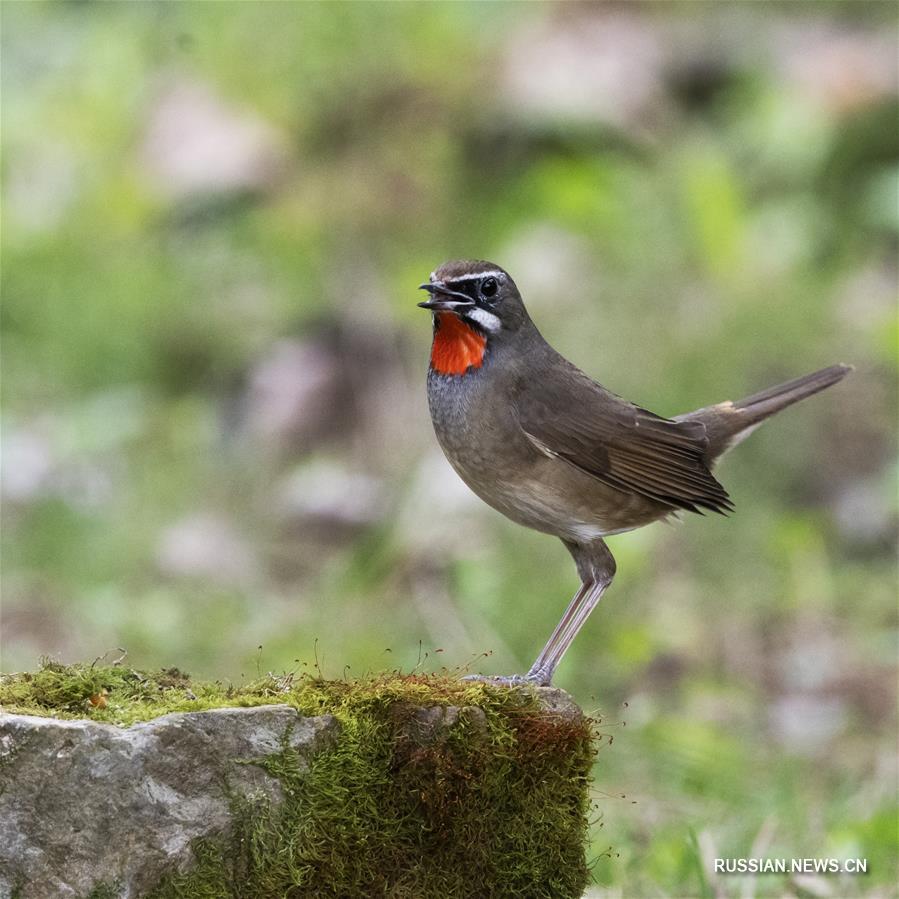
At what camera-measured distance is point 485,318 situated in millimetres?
5055

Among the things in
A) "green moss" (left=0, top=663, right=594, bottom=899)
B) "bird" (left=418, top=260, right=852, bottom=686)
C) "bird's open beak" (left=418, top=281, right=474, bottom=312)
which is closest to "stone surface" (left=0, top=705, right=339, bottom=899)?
"green moss" (left=0, top=663, right=594, bottom=899)

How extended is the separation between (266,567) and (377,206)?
3718mm

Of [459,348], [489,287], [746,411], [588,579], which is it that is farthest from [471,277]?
[746,411]

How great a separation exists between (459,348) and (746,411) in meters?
1.46

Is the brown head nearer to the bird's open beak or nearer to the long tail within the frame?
the bird's open beak

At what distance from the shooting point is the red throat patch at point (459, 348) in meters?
5.09

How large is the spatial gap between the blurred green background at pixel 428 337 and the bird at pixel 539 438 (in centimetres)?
160

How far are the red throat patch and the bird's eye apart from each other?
0.14 meters

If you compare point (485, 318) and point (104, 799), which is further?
point (485, 318)

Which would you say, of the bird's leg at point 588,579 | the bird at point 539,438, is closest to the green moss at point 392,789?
the bird at point 539,438

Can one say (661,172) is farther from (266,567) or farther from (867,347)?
(266,567)

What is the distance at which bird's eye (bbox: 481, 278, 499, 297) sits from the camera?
5.01 meters

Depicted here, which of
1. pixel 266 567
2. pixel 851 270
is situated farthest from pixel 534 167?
pixel 266 567

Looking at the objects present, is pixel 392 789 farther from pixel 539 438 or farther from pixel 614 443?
pixel 614 443
